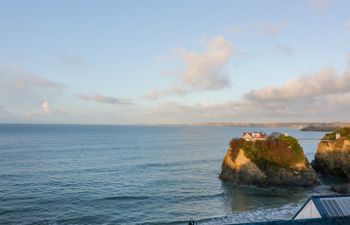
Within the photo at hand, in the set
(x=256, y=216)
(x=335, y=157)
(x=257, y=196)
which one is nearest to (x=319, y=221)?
(x=256, y=216)

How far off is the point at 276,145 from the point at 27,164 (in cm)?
5474

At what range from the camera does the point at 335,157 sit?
67.3 meters

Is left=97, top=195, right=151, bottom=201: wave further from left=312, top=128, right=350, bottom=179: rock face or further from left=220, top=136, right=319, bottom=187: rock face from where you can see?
left=312, top=128, right=350, bottom=179: rock face

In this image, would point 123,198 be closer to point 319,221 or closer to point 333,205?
point 333,205

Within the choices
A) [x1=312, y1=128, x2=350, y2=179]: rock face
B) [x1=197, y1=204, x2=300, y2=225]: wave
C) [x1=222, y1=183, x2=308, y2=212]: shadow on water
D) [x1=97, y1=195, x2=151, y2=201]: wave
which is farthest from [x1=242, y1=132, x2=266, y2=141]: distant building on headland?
[x1=97, y1=195, x2=151, y2=201]: wave

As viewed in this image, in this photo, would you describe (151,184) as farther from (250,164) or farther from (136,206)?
(250,164)

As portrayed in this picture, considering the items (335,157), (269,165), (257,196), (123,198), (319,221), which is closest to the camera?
(319,221)

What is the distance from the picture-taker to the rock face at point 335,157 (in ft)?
215

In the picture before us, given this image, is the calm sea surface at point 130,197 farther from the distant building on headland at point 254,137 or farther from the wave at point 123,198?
the distant building on headland at point 254,137

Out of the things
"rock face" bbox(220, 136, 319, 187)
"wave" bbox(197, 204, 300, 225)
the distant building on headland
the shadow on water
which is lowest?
"wave" bbox(197, 204, 300, 225)

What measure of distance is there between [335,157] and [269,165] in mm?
17797

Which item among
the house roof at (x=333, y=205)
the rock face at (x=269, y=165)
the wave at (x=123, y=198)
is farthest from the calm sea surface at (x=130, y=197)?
the house roof at (x=333, y=205)

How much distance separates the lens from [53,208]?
141 ft

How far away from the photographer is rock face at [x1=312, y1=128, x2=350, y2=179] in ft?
215
